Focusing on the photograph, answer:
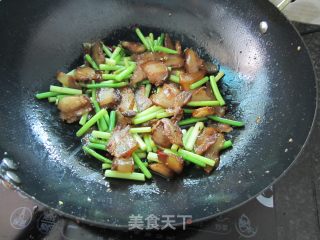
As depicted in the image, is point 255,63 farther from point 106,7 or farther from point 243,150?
point 106,7

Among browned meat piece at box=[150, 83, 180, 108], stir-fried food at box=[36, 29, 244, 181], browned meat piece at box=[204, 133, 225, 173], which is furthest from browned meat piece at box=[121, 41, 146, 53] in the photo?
browned meat piece at box=[204, 133, 225, 173]

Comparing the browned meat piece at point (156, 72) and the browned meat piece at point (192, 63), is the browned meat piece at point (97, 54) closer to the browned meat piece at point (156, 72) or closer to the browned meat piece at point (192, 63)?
the browned meat piece at point (156, 72)

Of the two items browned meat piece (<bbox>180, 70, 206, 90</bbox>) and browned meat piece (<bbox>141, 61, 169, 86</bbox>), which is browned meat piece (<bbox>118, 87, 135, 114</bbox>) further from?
browned meat piece (<bbox>180, 70, 206, 90</bbox>)

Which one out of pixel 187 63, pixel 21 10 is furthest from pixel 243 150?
pixel 21 10

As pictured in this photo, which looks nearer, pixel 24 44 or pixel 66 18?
pixel 24 44

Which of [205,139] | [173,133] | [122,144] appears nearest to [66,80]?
[122,144]

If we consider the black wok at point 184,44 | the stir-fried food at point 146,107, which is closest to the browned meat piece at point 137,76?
the stir-fried food at point 146,107
